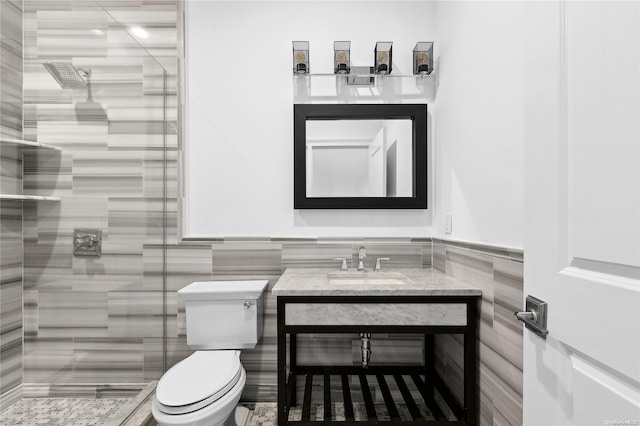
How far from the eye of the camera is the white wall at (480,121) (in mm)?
1229

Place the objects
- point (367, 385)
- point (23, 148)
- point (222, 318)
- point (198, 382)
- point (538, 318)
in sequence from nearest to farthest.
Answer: point (538, 318), point (198, 382), point (23, 148), point (222, 318), point (367, 385)

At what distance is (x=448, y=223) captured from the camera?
6.04 feet

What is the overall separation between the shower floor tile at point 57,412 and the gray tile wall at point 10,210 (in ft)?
0.22

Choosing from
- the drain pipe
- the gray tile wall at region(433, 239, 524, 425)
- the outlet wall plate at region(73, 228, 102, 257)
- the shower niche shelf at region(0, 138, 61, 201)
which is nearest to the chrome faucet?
the drain pipe

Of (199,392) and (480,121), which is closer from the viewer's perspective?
(199,392)

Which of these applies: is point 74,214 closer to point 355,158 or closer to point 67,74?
point 67,74

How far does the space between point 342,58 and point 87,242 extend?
1.61 meters

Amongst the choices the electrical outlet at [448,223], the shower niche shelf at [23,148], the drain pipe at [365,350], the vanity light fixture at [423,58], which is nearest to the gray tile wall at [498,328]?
the electrical outlet at [448,223]

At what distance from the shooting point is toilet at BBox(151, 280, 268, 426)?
1.33 m

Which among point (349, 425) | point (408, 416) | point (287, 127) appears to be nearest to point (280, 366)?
point (349, 425)

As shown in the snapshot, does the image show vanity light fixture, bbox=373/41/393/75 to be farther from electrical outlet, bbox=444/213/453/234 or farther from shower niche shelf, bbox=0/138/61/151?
shower niche shelf, bbox=0/138/61/151

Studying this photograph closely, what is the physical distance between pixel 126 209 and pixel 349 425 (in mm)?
1495

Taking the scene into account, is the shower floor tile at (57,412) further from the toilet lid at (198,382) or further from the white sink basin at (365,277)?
the white sink basin at (365,277)

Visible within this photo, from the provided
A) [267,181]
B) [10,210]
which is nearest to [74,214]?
[10,210]
